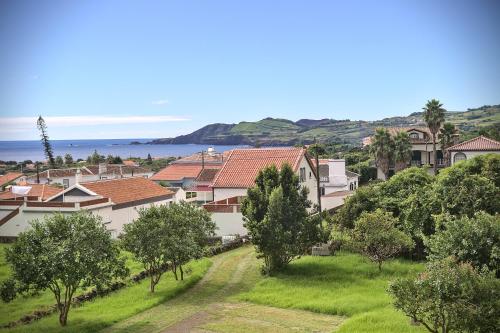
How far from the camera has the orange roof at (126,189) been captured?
44.5 meters

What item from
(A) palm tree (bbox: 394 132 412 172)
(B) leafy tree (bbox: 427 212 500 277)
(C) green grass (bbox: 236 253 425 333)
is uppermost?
(A) palm tree (bbox: 394 132 412 172)

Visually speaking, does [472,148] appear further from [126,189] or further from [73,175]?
[73,175]

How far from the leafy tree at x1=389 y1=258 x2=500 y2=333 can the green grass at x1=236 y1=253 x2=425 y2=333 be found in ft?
6.36

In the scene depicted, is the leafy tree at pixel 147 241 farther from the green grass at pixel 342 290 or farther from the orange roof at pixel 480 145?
the orange roof at pixel 480 145

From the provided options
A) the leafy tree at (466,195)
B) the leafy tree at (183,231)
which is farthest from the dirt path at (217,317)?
the leafy tree at (466,195)

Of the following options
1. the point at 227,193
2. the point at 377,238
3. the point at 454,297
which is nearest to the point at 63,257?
the point at 454,297

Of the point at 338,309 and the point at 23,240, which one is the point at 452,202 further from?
the point at 23,240

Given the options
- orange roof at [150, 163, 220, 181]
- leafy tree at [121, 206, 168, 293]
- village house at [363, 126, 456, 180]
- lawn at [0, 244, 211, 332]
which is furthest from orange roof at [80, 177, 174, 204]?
village house at [363, 126, 456, 180]

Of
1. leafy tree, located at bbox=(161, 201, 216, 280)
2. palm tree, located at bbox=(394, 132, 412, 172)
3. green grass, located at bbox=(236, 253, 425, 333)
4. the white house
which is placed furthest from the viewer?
palm tree, located at bbox=(394, 132, 412, 172)

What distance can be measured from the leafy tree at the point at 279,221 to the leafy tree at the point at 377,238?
248cm

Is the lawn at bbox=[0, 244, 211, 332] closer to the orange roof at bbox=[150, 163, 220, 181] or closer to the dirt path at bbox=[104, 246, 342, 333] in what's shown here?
the dirt path at bbox=[104, 246, 342, 333]

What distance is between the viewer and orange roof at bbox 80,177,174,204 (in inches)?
1751

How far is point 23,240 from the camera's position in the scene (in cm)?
2197

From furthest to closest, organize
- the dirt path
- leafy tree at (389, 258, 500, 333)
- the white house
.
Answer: the white house, the dirt path, leafy tree at (389, 258, 500, 333)
